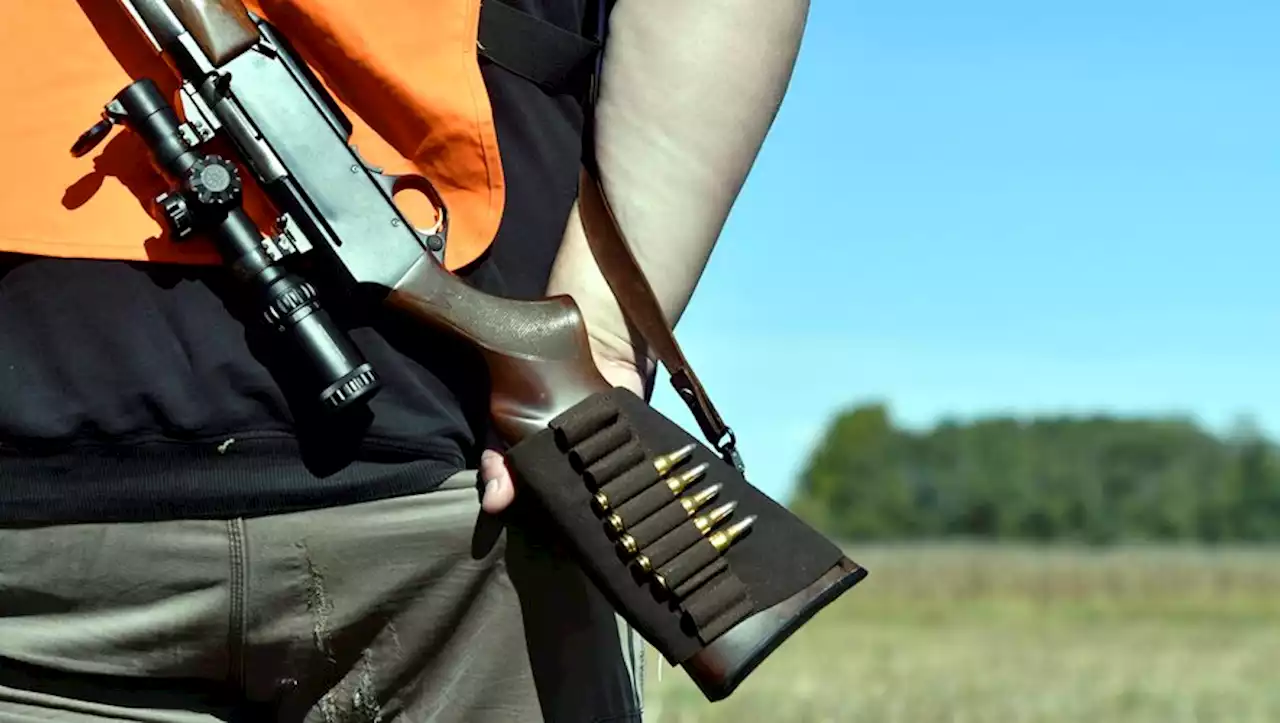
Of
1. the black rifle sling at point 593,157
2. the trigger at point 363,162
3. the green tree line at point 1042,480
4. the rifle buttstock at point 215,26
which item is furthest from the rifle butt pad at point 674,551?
the green tree line at point 1042,480

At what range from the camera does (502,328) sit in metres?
2.03

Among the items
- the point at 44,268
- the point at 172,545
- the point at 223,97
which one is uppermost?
the point at 223,97

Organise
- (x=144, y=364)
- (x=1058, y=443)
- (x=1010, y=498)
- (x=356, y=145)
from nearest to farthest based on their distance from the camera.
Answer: (x=144, y=364) < (x=356, y=145) < (x=1010, y=498) < (x=1058, y=443)

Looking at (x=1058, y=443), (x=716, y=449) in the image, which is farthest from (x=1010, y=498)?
(x=716, y=449)

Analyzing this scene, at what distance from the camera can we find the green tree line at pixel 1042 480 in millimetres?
96062

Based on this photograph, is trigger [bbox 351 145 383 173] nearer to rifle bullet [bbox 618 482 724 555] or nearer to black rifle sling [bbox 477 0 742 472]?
black rifle sling [bbox 477 0 742 472]

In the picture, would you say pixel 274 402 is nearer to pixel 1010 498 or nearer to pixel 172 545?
pixel 172 545

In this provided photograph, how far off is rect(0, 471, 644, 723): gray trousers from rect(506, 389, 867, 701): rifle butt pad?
72mm

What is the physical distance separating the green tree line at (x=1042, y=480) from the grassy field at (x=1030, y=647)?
40943 mm

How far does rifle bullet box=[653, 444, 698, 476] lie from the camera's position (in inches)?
83.1

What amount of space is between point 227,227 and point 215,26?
0.23m

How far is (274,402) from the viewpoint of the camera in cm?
197

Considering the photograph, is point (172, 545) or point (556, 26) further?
point (556, 26)

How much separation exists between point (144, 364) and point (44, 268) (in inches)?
6.2
